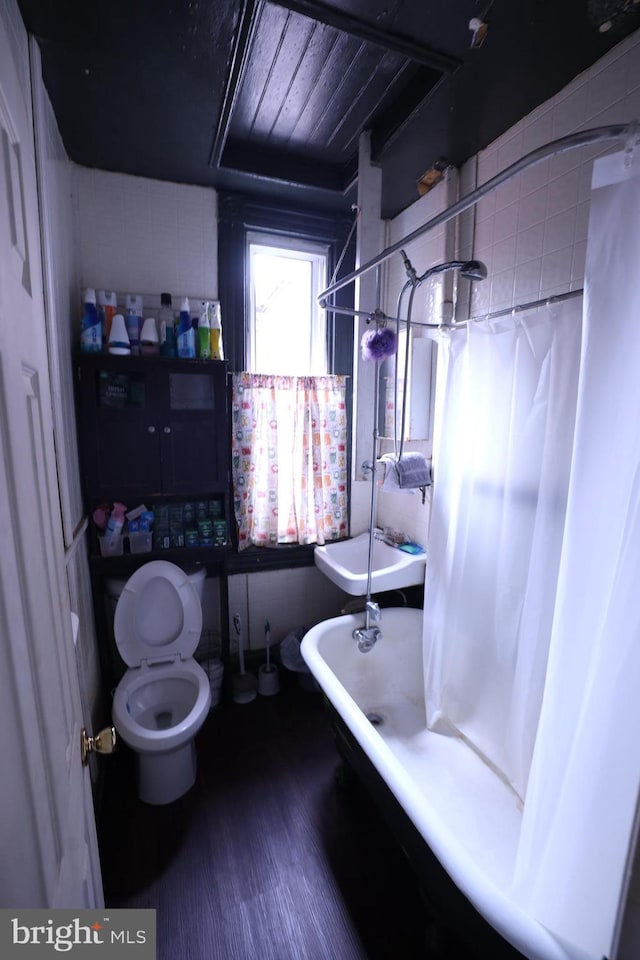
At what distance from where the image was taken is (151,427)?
194cm

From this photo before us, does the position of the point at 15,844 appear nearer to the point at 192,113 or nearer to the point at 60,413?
the point at 60,413

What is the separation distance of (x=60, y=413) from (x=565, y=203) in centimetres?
189

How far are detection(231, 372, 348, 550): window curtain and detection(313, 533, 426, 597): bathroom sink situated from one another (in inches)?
7.5

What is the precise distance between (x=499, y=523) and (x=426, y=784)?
1014 millimetres

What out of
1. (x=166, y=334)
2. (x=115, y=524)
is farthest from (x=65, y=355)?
(x=115, y=524)

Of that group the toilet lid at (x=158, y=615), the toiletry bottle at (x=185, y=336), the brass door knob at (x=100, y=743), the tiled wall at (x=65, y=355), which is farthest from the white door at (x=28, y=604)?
the toiletry bottle at (x=185, y=336)

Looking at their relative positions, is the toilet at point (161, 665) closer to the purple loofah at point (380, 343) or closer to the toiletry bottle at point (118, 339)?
the toiletry bottle at point (118, 339)

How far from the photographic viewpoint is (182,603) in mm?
1949

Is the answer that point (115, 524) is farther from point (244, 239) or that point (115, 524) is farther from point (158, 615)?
point (244, 239)

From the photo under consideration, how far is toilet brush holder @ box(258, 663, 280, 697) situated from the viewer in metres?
2.32

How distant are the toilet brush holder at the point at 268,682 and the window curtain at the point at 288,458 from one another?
29.0 inches

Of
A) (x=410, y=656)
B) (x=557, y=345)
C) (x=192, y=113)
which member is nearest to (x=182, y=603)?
(x=410, y=656)

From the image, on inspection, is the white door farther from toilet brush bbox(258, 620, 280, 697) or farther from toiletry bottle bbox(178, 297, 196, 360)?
toilet brush bbox(258, 620, 280, 697)

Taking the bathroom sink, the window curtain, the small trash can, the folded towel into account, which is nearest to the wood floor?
the small trash can
